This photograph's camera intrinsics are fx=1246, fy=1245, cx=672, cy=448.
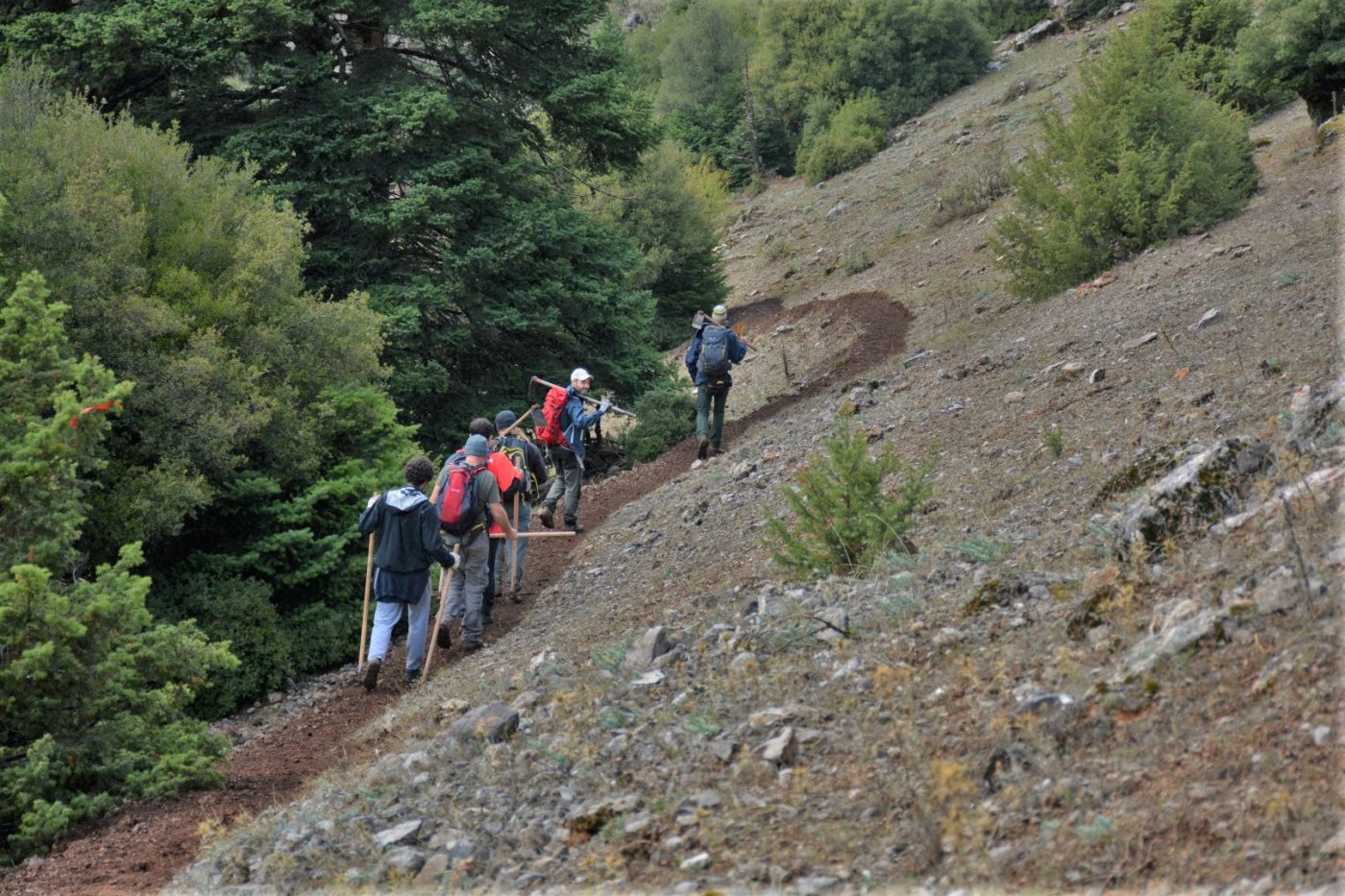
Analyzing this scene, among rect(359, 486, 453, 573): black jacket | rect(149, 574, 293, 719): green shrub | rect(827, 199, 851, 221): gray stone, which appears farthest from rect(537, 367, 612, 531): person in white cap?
rect(827, 199, 851, 221): gray stone

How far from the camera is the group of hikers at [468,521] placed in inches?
417

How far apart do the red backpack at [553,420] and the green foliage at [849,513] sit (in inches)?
226

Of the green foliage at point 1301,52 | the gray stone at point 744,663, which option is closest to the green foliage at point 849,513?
the gray stone at point 744,663

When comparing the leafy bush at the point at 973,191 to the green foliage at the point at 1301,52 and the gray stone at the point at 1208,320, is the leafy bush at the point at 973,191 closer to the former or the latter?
the green foliage at the point at 1301,52

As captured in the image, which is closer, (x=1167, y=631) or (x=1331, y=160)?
(x=1167, y=631)

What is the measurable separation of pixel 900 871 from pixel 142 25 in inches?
682

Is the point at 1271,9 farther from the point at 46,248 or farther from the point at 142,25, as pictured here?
the point at 46,248

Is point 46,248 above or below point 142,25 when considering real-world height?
below

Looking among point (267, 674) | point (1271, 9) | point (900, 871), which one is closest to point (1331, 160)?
point (1271, 9)

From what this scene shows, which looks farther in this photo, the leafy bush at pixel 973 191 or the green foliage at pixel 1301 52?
the leafy bush at pixel 973 191

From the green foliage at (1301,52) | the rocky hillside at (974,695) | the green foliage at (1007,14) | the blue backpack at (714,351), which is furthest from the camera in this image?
the green foliage at (1007,14)

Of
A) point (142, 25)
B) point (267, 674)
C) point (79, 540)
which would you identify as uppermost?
point (142, 25)

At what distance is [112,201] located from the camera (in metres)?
12.8

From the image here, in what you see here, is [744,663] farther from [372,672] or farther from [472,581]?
[472,581]
